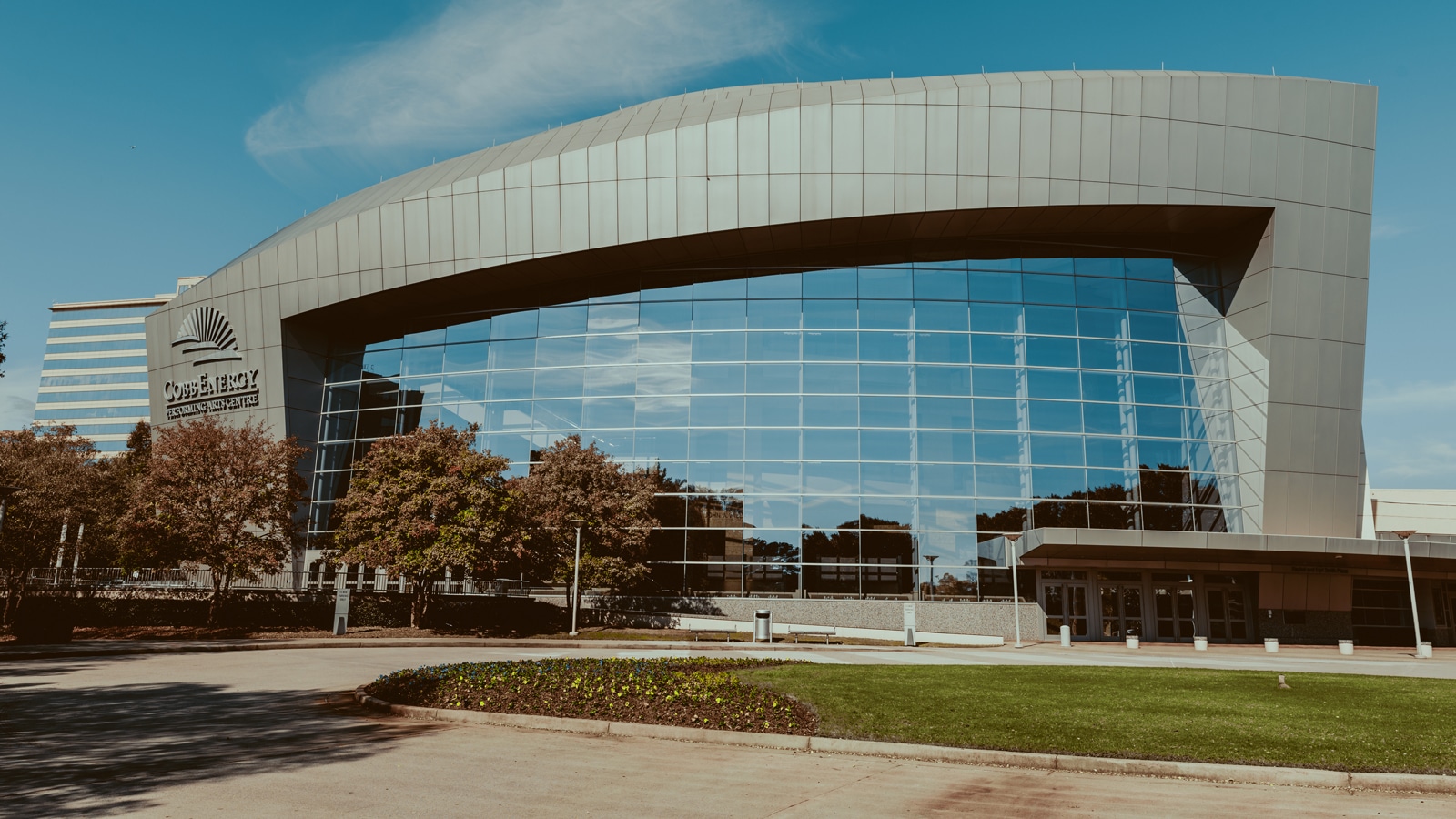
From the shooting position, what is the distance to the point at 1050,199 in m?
37.6

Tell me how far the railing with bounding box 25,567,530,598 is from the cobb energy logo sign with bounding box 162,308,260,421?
8.92 meters

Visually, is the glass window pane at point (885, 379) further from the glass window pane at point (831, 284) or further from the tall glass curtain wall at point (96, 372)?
the tall glass curtain wall at point (96, 372)

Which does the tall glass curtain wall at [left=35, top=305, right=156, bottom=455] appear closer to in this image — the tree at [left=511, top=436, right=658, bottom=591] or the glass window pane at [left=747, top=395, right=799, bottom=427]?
the tree at [left=511, top=436, right=658, bottom=591]

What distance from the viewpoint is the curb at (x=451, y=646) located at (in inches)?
977

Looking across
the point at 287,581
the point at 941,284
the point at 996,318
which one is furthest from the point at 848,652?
the point at 287,581

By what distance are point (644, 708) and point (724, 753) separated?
2.20 metres

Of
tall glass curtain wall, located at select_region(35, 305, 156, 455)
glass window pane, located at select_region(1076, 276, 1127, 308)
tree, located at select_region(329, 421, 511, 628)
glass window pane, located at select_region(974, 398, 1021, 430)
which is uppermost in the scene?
tall glass curtain wall, located at select_region(35, 305, 156, 455)

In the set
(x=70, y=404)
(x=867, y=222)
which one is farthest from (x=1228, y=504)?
(x=70, y=404)

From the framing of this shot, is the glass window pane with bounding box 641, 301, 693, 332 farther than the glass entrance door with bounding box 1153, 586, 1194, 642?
Yes

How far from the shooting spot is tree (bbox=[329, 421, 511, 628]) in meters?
31.7

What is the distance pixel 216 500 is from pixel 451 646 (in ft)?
42.9

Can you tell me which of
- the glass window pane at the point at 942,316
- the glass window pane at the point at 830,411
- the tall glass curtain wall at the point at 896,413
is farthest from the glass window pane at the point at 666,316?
the glass window pane at the point at 942,316

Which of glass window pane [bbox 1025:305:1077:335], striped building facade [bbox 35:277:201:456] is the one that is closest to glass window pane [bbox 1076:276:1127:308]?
glass window pane [bbox 1025:305:1077:335]

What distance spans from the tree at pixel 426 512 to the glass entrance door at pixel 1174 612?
2914 cm
